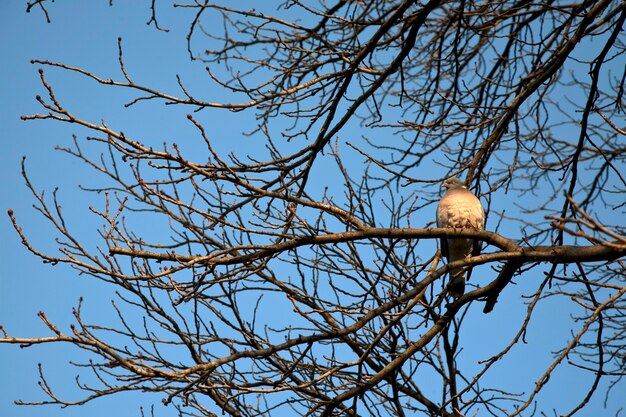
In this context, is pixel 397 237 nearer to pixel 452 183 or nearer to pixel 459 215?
pixel 459 215

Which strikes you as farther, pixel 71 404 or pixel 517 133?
pixel 517 133

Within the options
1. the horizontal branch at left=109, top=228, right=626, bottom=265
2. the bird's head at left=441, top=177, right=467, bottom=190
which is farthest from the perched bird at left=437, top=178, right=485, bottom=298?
the horizontal branch at left=109, top=228, right=626, bottom=265

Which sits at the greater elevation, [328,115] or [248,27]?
[248,27]

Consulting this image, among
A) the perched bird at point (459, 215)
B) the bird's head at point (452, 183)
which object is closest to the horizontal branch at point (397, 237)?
the perched bird at point (459, 215)

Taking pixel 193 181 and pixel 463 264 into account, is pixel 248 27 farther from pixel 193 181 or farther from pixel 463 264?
pixel 463 264

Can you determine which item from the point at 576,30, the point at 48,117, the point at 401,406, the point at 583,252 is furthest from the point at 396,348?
the point at 48,117

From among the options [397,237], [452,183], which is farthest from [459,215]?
[397,237]

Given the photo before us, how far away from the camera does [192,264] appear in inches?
137

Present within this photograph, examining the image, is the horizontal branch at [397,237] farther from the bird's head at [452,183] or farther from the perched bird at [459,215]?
the bird's head at [452,183]

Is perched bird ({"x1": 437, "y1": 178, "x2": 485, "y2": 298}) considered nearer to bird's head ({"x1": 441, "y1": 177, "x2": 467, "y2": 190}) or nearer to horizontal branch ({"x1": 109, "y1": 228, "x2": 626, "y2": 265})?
bird's head ({"x1": 441, "y1": 177, "x2": 467, "y2": 190})

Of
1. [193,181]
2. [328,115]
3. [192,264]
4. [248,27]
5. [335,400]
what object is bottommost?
[335,400]

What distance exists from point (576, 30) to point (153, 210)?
283 cm

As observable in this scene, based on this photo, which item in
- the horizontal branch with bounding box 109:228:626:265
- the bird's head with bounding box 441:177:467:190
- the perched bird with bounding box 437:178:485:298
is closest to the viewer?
the horizontal branch with bounding box 109:228:626:265

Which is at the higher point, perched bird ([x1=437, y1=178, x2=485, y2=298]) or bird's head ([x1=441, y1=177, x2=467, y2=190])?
bird's head ([x1=441, y1=177, x2=467, y2=190])
